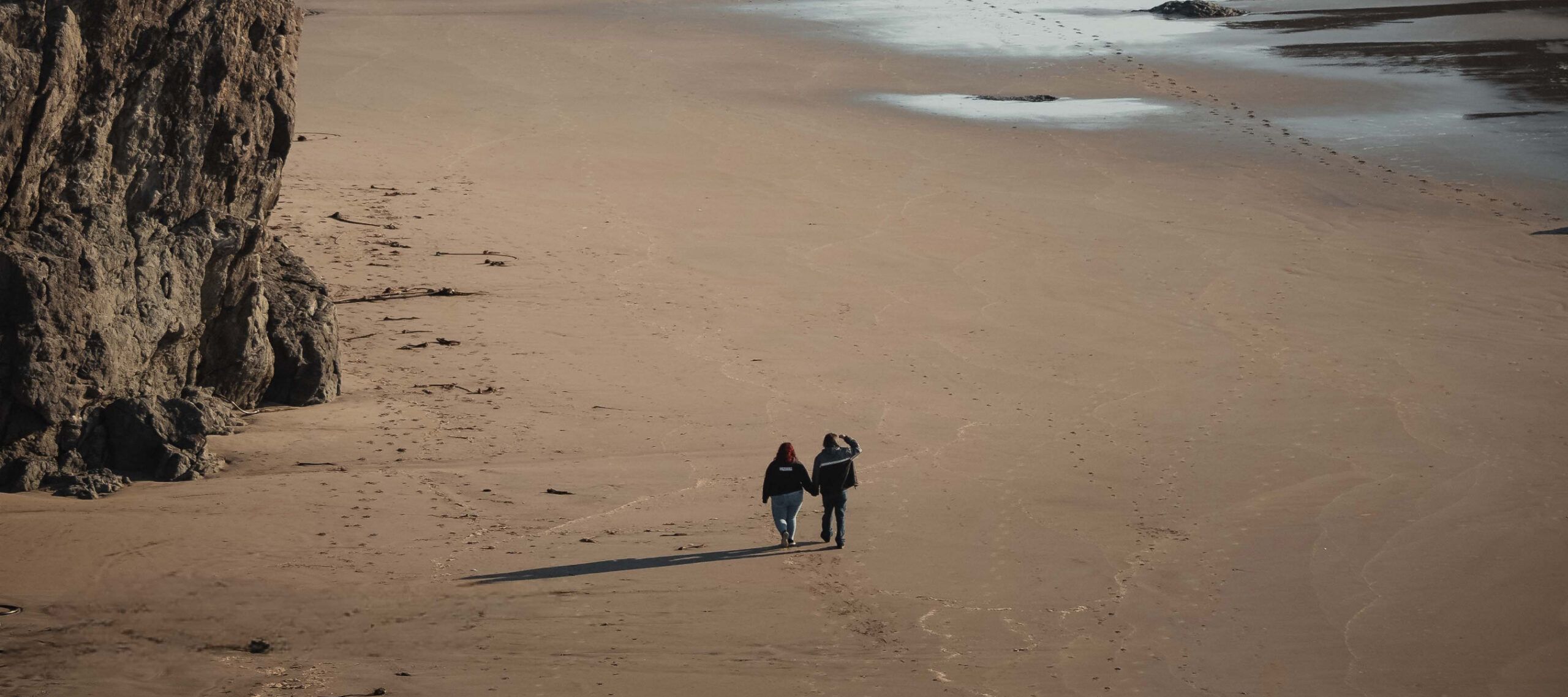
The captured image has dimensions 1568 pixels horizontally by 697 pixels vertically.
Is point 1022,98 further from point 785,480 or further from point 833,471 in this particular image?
point 785,480

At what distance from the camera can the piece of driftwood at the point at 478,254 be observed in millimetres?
17469

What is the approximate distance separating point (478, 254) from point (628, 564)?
8.85m

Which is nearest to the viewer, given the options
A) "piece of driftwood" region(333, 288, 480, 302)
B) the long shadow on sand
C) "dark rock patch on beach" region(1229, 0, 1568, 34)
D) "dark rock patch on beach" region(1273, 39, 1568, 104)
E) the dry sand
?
the dry sand

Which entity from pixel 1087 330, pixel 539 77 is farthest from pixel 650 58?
pixel 1087 330

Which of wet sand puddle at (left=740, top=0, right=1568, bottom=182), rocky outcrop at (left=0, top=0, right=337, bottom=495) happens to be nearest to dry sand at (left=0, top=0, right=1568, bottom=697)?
rocky outcrop at (left=0, top=0, right=337, bottom=495)

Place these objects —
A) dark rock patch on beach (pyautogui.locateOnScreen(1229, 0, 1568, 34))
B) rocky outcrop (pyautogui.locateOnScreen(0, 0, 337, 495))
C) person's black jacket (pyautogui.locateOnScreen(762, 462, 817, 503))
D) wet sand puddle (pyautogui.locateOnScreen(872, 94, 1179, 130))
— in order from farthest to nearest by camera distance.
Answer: dark rock patch on beach (pyautogui.locateOnScreen(1229, 0, 1568, 34)) < wet sand puddle (pyautogui.locateOnScreen(872, 94, 1179, 130)) < person's black jacket (pyautogui.locateOnScreen(762, 462, 817, 503)) < rocky outcrop (pyautogui.locateOnScreen(0, 0, 337, 495))

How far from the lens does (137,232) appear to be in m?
10.4

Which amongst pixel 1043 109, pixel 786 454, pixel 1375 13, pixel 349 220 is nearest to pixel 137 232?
pixel 786 454

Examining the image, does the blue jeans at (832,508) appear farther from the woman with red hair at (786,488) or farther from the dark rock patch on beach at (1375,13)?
the dark rock patch on beach at (1375,13)

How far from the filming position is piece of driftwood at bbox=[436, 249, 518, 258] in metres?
17.5

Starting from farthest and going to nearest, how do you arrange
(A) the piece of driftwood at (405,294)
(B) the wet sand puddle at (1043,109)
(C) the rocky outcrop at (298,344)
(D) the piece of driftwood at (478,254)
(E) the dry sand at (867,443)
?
(B) the wet sand puddle at (1043,109) → (D) the piece of driftwood at (478,254) → (A) the piece of driftwood at (405,294) → (C) the rocky outcrop at (298,344) → (E) the dry sand at (867,443)

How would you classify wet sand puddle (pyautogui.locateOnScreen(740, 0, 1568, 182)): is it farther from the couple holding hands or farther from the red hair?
the red hair

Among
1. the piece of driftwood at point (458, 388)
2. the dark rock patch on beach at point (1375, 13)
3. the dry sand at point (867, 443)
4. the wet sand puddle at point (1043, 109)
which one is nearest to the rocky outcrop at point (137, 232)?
the dry sand at point (867, 443)

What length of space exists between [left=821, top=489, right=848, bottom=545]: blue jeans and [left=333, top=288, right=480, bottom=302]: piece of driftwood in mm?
6923
